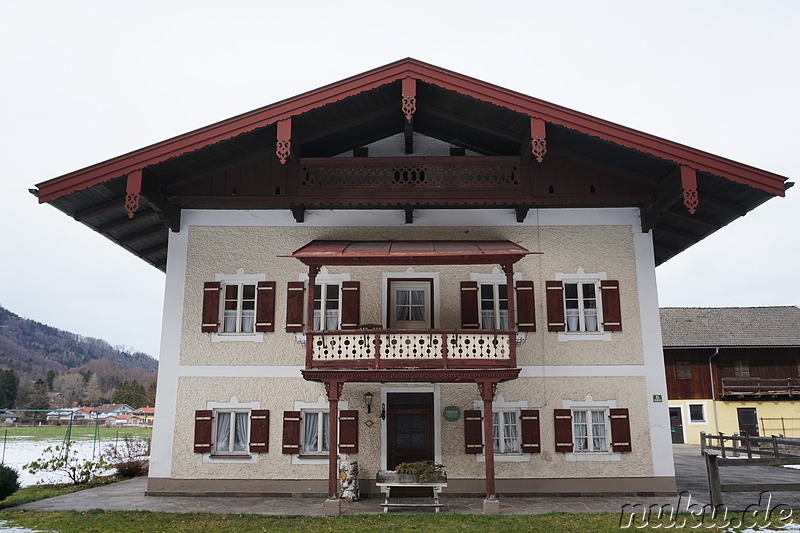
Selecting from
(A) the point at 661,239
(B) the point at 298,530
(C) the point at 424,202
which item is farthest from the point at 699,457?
(B) the point at 298,530

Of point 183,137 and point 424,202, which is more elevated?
point 183,137

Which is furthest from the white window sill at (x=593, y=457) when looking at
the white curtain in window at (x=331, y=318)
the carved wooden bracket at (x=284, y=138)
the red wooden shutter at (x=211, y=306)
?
the carved wooden bracket at (x=284, y=138)

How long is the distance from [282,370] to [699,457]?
1822 cm

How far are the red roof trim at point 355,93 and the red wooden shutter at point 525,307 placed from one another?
3779 millimetres

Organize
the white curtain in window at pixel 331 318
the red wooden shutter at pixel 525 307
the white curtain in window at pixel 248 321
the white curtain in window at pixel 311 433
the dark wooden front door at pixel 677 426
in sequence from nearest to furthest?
the white curtain in window at pixel 311 433 → the red wooden shutter at pixel 525 307 → the white curtain in window at pixel 331 318 → the white curtain in window at pixel 248 321 → the dark wooden front door at pixel 677 426

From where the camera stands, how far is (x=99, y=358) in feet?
459

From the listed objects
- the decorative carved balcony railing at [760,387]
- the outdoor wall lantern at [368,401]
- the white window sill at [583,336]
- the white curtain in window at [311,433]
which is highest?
the white window sill at [583,336]

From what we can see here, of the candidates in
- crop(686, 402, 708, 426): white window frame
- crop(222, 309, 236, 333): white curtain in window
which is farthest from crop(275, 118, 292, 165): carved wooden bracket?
crop(686, 402, 708, 426): white window frame

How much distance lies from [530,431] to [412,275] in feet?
14.6

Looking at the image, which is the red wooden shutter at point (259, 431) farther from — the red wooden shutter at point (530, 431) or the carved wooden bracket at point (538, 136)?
the carved wooden bracket at point (538, 136)

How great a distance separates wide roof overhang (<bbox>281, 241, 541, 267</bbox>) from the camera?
12766mm

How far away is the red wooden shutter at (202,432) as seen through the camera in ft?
46.5

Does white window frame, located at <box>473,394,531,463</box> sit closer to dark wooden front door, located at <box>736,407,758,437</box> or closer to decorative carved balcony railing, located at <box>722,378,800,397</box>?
decorative carved balcony railing, located at <box>722,378,800,397</box>

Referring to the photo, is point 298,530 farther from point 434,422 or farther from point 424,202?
point 424,202
